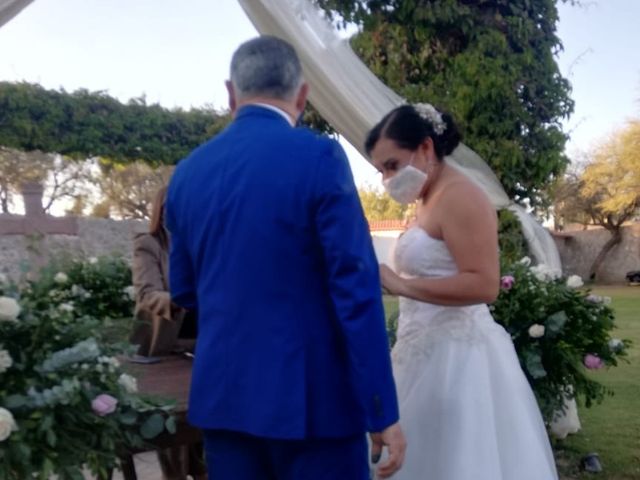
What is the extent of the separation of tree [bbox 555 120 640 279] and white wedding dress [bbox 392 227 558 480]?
90.2 feet

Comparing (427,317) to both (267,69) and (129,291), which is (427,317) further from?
(129,291)

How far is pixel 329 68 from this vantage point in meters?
4.39

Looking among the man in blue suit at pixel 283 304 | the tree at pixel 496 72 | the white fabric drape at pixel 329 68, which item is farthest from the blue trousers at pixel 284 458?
the tree at pixel 496 72

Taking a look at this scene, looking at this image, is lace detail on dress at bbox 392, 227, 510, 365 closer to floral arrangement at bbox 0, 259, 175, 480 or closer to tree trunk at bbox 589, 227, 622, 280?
floral arrangement at bbox 0, 259, 175, 480

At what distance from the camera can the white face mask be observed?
2402 mm

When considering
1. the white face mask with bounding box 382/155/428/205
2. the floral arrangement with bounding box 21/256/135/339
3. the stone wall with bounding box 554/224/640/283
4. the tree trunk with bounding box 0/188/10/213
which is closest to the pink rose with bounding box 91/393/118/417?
the white face mask with bounding box 382/155/428/205

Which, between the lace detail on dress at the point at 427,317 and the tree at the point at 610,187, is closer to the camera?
the lace detail on dress at the point at 427,317

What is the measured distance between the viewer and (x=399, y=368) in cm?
252

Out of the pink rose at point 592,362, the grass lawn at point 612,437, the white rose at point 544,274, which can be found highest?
the white rose at point 544,274

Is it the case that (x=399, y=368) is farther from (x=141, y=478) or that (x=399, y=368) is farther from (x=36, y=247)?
(x=141, y=478)

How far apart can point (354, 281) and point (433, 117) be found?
41.5 inches

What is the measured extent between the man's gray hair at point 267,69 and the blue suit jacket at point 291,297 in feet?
0.29

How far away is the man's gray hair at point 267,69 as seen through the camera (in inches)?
65.9

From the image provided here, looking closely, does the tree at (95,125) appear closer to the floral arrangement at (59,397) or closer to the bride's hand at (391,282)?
the bride's hand at (391,282)
